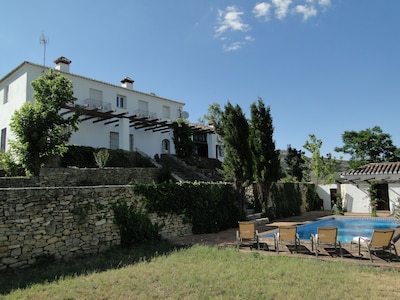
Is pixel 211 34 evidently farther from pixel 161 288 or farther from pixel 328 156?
pixel 328 156

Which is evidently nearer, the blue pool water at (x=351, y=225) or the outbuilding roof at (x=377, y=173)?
the blue pool water at (x=351, y=225)

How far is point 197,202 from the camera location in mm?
13711

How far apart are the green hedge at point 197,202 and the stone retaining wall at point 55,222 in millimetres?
1197

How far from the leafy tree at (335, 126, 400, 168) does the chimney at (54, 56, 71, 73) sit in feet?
121

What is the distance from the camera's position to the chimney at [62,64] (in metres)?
25.4

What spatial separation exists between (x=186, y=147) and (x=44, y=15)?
17.0m

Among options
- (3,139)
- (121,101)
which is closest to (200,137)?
(121,101)

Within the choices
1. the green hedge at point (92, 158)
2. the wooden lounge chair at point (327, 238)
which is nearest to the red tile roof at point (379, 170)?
the wooden lounge chair at point (327, 238)

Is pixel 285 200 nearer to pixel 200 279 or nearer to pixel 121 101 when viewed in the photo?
pixel 200 279

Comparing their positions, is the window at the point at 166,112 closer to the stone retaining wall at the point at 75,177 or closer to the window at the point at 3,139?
the stone retaining wall at the point at 75,177

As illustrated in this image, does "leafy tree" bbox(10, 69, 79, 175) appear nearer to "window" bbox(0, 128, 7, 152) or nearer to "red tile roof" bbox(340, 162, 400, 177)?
"window" bbox(0, 128, 7, 152)

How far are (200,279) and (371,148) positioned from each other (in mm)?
42235

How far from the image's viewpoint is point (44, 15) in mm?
12984

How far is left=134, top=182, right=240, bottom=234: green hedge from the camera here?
11695 millimetres
